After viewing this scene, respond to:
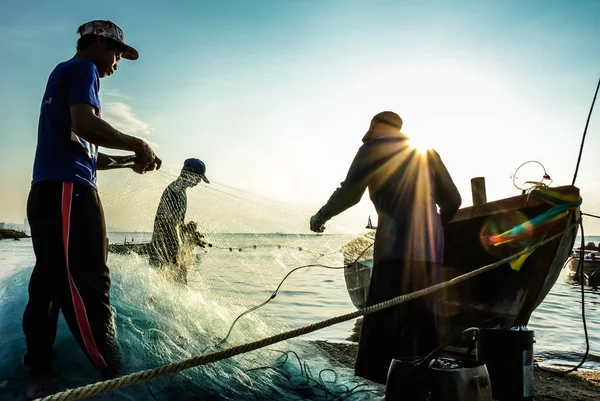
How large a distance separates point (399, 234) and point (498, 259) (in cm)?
238

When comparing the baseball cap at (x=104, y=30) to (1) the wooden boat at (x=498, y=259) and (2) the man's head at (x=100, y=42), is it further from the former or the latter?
(1) the wooden boat at (x=498, y=259)

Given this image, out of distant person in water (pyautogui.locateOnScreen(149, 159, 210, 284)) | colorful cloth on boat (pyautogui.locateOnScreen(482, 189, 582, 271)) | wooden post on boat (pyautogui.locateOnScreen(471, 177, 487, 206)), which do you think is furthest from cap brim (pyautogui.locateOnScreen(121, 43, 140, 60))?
wooden post on boat (pyautogui.locateOnScreen(471, 177, 487, 206))

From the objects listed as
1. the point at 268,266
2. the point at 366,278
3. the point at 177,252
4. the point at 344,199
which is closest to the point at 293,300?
the point at 366,278

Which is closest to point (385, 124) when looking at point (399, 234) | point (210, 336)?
point (399, 234)

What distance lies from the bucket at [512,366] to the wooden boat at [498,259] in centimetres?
74

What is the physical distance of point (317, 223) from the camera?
3.48 metres

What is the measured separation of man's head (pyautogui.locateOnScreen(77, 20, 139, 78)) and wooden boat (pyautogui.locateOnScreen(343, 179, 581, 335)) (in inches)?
139

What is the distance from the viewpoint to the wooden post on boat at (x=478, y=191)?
17.3ft

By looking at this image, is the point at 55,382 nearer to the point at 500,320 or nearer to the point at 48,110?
the point at 48,110

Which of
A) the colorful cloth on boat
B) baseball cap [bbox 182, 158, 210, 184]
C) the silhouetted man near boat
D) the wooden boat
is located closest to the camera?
the silhouetted man near boat

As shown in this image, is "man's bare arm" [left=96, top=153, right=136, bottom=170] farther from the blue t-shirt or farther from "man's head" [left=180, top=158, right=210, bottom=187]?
"man's head" [left=180, top=158, right=210, bottom=187]

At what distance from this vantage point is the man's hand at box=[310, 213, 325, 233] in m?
3.46

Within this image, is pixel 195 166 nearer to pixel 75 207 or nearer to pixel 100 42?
pixel 100 42

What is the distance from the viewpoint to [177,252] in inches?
207
